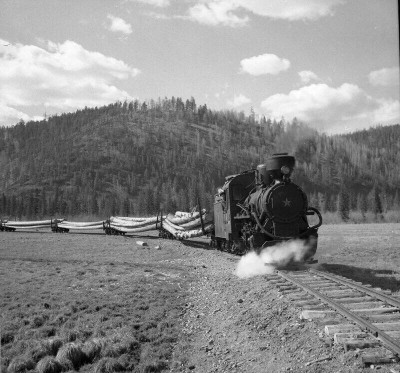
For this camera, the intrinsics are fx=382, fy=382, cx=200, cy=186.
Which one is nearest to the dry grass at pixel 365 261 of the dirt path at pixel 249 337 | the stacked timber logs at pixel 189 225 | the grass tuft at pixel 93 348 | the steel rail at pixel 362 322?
the steel rail at pixel 362 322

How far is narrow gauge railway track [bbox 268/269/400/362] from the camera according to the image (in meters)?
5.53

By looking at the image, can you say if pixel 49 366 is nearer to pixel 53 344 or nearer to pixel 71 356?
pixel 71 356

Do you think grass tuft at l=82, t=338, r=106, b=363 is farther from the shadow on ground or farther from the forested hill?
the forested hill

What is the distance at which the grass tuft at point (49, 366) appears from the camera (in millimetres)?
6238

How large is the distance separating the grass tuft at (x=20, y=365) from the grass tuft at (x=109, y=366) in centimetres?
114

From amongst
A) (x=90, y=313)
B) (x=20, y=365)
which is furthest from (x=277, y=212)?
(x=20, y=365)

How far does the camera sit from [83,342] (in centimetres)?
717

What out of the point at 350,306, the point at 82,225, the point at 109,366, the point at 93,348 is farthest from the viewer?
the point at 82,225

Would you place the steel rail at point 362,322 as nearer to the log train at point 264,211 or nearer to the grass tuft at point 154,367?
the grass tuft at point 154,367

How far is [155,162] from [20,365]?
142883 mm

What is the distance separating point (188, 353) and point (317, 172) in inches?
3596

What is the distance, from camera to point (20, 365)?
636 centimetres

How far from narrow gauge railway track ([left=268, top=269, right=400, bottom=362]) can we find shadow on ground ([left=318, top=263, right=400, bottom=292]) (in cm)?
192

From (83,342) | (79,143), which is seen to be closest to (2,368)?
(83,342)
